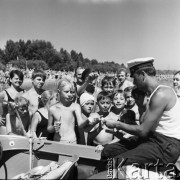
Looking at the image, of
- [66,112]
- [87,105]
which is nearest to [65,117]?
[66,112]

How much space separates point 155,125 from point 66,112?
4.81 feet

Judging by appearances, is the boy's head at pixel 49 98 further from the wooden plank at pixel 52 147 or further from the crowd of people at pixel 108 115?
the wooden plank at pixel 52 147

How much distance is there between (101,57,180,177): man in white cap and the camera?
2.11 metres

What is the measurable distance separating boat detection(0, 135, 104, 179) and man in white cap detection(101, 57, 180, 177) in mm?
418

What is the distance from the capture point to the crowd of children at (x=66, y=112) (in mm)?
3279

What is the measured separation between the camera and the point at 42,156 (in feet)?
9.23

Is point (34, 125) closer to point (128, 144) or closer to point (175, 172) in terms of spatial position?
point (128, 144)

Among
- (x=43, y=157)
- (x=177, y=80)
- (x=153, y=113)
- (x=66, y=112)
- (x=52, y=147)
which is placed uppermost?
(x=177, y=80)

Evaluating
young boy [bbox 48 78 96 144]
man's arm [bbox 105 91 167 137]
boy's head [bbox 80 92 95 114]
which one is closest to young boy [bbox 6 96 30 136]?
young boy [bbox 48 78 96 144]

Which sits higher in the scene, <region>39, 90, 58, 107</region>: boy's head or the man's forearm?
<region>39, 90, 58, 107</region>: boy's head

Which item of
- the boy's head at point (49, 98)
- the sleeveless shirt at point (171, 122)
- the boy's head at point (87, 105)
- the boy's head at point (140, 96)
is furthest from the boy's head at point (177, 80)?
the sleeveless shirt at point (171, 122)

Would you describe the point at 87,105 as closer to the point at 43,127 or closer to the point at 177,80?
the point at 43,127

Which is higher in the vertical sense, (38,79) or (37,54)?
(37,54)

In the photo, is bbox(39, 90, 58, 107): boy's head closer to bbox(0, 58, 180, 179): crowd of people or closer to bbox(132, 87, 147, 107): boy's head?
bbox(0, 58, 180, 179): crowd of people
